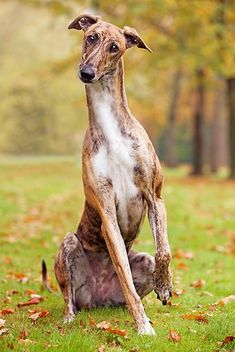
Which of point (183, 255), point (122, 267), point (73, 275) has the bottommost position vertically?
point (183, 255)

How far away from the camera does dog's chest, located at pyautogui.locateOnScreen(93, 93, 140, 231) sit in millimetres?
5352

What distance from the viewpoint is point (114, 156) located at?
17.5 feet

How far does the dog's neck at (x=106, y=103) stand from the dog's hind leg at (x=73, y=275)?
1.17 meters

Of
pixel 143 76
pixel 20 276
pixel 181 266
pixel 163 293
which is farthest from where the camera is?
pixel 143 76

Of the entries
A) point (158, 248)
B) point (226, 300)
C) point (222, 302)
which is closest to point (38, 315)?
point (158, 248)

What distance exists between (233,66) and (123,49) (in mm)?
17524

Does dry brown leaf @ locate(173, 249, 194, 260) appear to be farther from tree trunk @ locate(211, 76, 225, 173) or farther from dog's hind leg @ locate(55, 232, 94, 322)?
tree trunk @ locate(211, 76, 225, 173)

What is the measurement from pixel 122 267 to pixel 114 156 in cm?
87

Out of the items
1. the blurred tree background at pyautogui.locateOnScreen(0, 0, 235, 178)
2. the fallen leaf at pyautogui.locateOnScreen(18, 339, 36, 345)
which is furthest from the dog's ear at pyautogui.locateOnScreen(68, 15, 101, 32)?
the blurred tree background at pyautogui.locateOnScreen(0, 0, 235, 178)

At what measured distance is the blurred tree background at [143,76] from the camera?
22.8 meters

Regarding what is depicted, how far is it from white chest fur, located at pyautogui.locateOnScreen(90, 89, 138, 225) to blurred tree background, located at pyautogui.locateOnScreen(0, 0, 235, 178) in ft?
50.2

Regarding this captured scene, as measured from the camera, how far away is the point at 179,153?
53562mm

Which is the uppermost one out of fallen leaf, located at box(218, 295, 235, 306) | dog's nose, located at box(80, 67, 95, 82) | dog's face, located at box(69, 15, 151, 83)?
dog's face, located at box(69, 15, 151, 83)

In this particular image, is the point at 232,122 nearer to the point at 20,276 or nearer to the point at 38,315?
the point at 20,276
